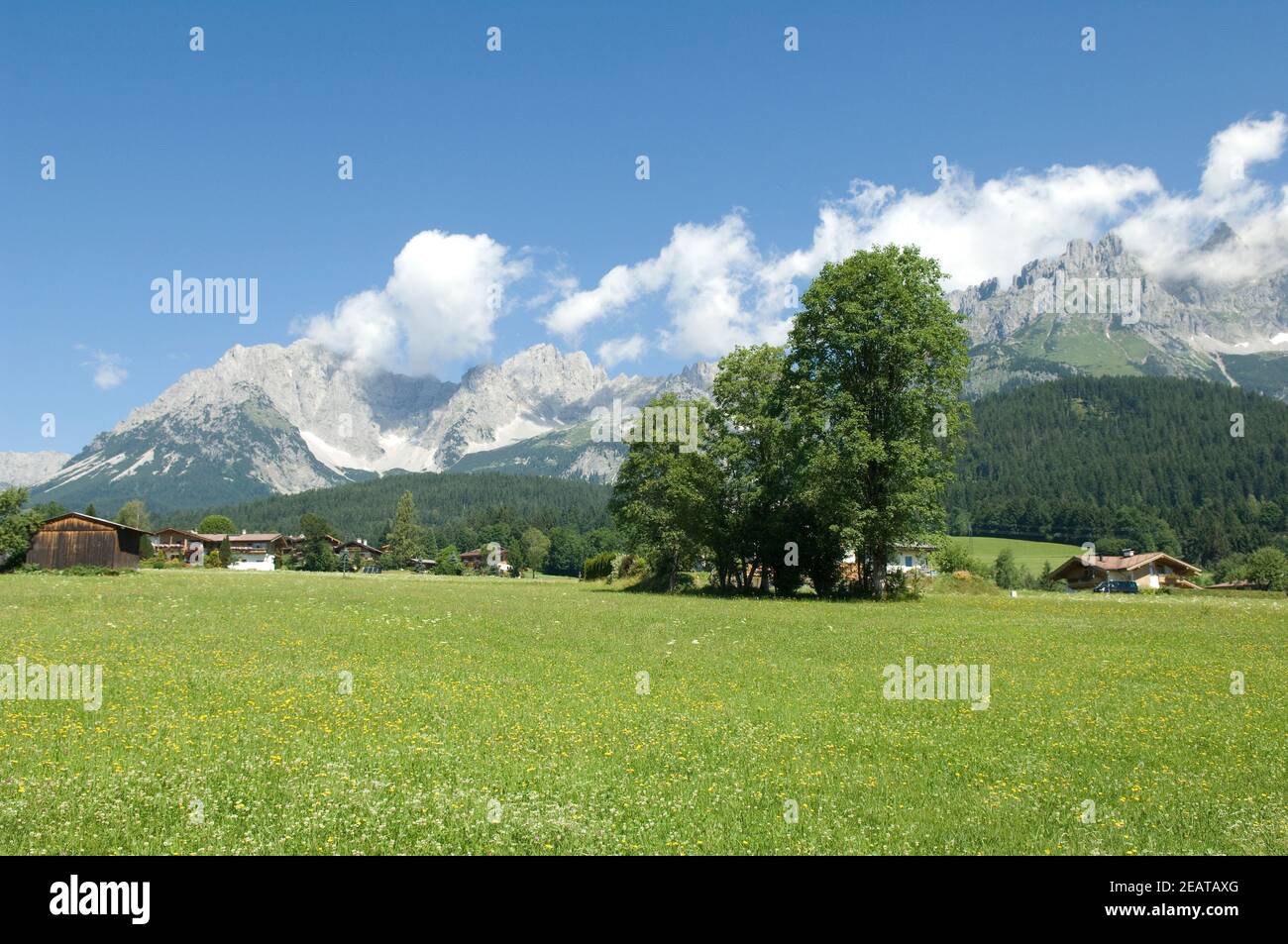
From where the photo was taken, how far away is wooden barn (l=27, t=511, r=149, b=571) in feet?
270

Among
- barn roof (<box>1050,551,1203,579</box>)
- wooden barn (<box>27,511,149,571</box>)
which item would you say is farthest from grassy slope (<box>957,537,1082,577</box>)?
wooden barn (<box>27,511,149,571</box>)

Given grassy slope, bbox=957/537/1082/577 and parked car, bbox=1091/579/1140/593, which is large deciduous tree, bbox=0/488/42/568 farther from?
grassy slope, bbox=957/537/1082/577

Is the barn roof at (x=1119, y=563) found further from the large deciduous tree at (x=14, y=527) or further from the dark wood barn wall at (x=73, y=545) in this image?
the large deciduous tree at (x=14, y=527)

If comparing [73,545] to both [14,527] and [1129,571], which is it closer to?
[14,527]

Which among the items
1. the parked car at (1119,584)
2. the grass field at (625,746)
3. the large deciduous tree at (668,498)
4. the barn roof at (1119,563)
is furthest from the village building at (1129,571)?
the grass field at (625,746)

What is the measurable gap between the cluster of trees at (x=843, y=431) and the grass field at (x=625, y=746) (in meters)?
19.8

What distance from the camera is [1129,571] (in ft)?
400

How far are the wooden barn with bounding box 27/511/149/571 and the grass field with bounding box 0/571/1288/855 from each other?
64.5m

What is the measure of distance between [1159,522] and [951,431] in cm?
18216

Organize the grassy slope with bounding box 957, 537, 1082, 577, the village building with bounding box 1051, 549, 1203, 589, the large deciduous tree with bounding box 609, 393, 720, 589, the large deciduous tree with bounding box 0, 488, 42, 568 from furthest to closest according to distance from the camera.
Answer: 1. the grassy slope with bounding box 957, 537, 1082, 577
2. the village building with bounding box 1051, 549, 1203, 589
3. the large deciduous tree with bounding box 0, 488, 42, 568
4. the large deciduous tree with bounding box 609, 393, 720, 589

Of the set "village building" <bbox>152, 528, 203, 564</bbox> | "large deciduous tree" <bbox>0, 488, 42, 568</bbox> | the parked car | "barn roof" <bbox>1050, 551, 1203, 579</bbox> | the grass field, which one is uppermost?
"large deciduous tree" <bbox>0, 488, 42, 568</bbox>

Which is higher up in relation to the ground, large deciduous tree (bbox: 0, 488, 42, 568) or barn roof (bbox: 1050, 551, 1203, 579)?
large deciduous tree (bbox: 0, 488, 42, 568)
